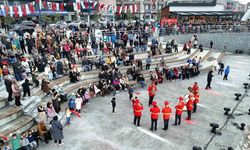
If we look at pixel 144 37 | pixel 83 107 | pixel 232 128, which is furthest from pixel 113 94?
pixel 144 37

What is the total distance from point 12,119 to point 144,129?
6720 millimetres

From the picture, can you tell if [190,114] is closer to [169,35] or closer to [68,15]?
[169,35]

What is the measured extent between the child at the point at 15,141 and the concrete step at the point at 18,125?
4.05 ft

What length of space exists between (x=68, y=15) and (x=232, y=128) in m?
56.0

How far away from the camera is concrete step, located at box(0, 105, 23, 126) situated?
1240cm

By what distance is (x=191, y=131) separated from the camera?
13656 millimetres

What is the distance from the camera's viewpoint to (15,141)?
1065cm

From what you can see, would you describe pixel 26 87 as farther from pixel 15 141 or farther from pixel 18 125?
pixel 15 141

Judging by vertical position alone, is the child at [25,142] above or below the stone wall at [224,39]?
below

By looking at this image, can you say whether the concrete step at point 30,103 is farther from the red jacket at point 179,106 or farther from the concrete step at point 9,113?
the red jacket at point 179,106

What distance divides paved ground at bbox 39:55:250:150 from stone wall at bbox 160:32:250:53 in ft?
56.6

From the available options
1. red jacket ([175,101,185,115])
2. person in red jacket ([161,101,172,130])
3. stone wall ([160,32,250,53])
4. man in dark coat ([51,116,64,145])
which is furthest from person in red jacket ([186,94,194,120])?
stone wall ([160,32,250,53])

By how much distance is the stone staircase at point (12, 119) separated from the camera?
12.2 metres

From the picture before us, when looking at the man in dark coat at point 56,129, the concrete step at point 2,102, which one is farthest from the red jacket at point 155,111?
the concrete step at point 2,102
